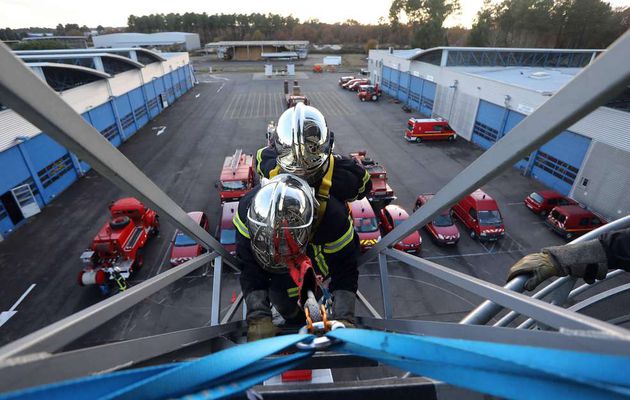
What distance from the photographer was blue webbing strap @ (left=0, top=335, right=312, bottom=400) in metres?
1.08

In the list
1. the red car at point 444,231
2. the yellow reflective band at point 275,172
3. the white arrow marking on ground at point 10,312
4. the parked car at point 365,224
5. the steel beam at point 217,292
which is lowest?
the white arrow marking on ground at point 10,312

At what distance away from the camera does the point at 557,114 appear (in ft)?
5.27

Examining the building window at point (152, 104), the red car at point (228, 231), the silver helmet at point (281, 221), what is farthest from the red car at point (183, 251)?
the building window at point (152, 104)

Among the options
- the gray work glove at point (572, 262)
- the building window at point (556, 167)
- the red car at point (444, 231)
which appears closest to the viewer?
the gray work glove at point (572, 262)

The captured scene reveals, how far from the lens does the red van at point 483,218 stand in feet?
48.0

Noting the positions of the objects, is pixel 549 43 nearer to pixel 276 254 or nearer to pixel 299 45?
pixel 299 45

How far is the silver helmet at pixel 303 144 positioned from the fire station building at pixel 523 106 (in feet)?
25.8

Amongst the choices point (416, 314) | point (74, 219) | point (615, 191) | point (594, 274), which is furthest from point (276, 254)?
point (615, 191)

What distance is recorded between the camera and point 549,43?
56.3 metres

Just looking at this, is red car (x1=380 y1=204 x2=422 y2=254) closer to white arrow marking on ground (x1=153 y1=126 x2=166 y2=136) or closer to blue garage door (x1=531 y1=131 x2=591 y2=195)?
blue garage door (x1=531 y1=131 x2=591 y2=195)

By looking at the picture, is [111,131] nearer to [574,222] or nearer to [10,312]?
[10,312]

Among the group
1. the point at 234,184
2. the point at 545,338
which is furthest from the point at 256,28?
the point at 545,338

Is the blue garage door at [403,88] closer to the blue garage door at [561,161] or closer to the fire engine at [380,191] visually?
the blue garage door at [561,161]

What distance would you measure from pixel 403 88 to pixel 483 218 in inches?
1199
